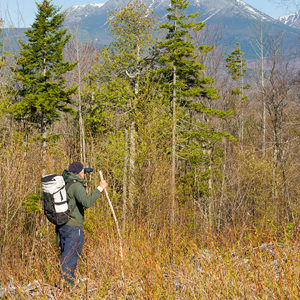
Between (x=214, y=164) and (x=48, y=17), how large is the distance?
525 inches

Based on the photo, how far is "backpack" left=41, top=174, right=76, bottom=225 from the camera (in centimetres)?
472

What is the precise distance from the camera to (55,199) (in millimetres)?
4742

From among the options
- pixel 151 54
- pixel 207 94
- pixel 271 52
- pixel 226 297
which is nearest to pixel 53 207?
pixel 226 297

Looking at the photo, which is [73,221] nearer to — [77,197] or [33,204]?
[77,197]

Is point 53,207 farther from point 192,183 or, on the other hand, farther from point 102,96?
point 192,183

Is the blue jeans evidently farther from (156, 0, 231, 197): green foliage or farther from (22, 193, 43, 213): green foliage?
(156, 0, 231, 197): green foliage

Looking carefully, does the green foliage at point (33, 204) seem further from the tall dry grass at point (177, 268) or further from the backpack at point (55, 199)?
the backpack at point (55, 199)

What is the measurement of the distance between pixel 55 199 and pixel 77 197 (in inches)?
12.7

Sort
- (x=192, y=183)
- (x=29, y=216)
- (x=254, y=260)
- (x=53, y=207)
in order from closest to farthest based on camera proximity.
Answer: (x=254, y=260)
(x=53, y=207)
(x=29, y=216)
(x=192, y=183)

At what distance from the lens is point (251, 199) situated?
16.4 m

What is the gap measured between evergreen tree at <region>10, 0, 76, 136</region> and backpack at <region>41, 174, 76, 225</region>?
1361 cm

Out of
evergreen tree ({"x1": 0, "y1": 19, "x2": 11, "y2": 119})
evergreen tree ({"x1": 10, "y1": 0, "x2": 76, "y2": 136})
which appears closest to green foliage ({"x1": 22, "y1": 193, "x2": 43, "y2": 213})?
evergreen tree ({"x1": 0, "y1": 19, "x2": 11, "y2": 119})

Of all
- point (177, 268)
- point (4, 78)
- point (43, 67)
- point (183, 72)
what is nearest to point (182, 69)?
point (183, 72)

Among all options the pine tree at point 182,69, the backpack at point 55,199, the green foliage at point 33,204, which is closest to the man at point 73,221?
the backpack at point 55,199
